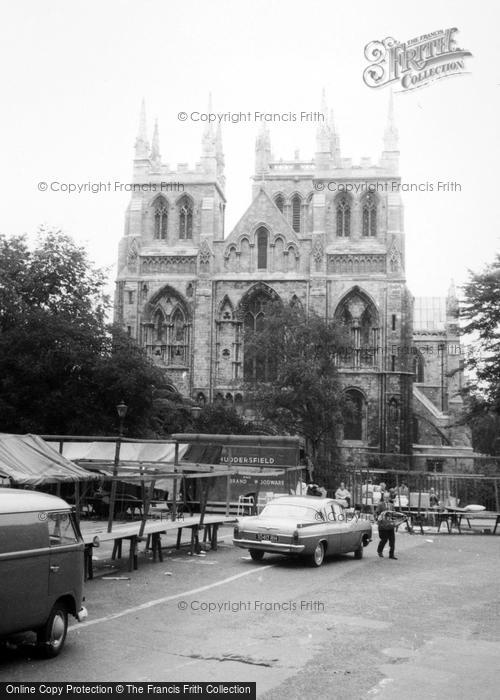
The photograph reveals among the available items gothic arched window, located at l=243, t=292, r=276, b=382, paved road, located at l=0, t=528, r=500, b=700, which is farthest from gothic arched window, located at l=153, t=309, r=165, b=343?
paved road, located at l=0, t=528, r=500, b=700

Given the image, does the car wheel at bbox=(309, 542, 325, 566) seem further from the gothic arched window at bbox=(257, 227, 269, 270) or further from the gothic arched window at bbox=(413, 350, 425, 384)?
the gothic arched window at bbox=(413, 350, 425, 384)

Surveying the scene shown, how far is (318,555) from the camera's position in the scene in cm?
1628

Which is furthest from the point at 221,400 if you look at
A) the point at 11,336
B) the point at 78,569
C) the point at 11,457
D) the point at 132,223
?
the point at 78,569

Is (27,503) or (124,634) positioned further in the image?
(124,634)

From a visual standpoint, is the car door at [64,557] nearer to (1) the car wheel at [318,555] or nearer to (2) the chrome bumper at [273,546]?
(2) the chrome bumper at [273,546]

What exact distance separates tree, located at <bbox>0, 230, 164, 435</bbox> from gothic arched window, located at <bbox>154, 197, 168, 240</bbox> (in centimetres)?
1820

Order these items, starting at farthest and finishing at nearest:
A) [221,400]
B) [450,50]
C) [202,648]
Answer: [221,400], [450,50], [202,648]

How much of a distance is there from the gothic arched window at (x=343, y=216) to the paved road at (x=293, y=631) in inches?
1661

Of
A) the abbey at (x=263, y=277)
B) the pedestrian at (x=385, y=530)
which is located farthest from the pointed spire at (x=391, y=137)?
the pedestrian at (x=385, y=530)

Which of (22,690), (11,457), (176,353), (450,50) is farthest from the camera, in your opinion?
(176,353)

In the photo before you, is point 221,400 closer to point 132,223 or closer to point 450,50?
point 132,223

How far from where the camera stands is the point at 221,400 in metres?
53.0

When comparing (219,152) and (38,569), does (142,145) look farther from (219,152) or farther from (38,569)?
(38,569)

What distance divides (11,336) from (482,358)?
19.6 metres
